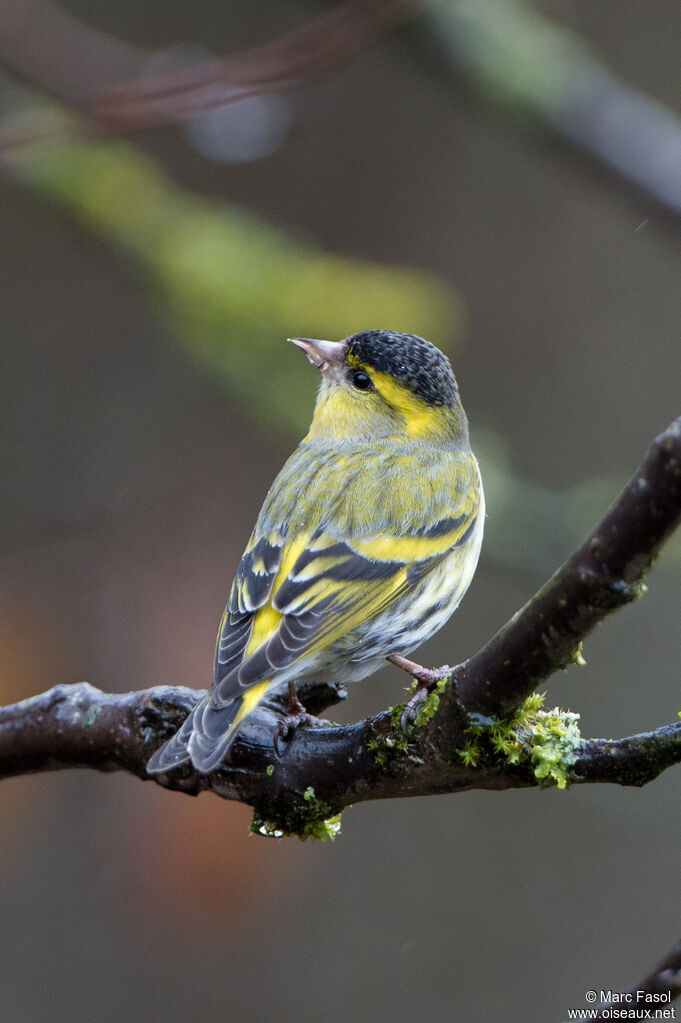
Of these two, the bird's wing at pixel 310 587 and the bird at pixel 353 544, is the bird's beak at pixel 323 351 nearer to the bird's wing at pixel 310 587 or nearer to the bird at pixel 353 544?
the bird at pixel 353 544

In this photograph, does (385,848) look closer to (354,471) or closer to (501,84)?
(354,471)

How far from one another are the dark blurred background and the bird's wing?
2.06 meters

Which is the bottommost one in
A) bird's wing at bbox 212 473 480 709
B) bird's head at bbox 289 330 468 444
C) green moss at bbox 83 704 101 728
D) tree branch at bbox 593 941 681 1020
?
tree branch at bbox 593 941 681 1020

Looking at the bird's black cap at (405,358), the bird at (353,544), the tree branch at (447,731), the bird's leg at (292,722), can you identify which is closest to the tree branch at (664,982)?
the tree branch at (447,731)

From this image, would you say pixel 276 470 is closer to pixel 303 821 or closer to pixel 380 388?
pixel 380 388

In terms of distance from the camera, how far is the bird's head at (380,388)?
4453 mm

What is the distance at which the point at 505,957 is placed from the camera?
742cm

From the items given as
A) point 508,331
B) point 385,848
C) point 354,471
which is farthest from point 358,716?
point 354,471

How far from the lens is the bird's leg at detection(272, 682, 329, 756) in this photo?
304cm

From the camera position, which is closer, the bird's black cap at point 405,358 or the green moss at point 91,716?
the green moss at point 91,716

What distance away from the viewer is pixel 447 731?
2.49m

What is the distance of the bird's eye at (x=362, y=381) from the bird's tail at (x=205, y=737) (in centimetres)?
177

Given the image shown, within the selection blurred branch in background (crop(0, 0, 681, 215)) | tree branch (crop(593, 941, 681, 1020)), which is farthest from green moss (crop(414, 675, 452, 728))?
blurred branch in background (crop(0, 0, 681, 215))

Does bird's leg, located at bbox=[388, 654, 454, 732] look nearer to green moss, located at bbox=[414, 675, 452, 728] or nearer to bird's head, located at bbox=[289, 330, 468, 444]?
green moss, located at bbox=[414, 675, 452, 728]
